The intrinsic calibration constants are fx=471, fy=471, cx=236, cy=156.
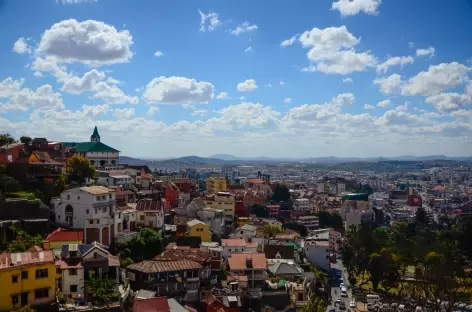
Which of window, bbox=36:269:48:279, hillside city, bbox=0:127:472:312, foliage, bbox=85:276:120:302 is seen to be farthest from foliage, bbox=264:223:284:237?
window, bbox=36:269:48:279

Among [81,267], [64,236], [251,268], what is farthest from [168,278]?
[251,268]

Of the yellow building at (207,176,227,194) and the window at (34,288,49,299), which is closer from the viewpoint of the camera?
the window at (34,288,49,299)

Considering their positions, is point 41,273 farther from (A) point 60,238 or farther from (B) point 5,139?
(B) point 5,139

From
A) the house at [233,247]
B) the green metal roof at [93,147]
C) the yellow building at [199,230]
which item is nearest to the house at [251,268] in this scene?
the house at [233,247]

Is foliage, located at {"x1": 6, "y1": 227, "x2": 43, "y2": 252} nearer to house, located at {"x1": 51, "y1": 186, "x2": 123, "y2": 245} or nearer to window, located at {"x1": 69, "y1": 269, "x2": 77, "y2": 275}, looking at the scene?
house, located at {"x1": 51, "y1": 186, "x2": 123, "y2": 245}

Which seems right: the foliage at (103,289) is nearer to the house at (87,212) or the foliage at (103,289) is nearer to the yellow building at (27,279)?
the yellow building at (27,279)
